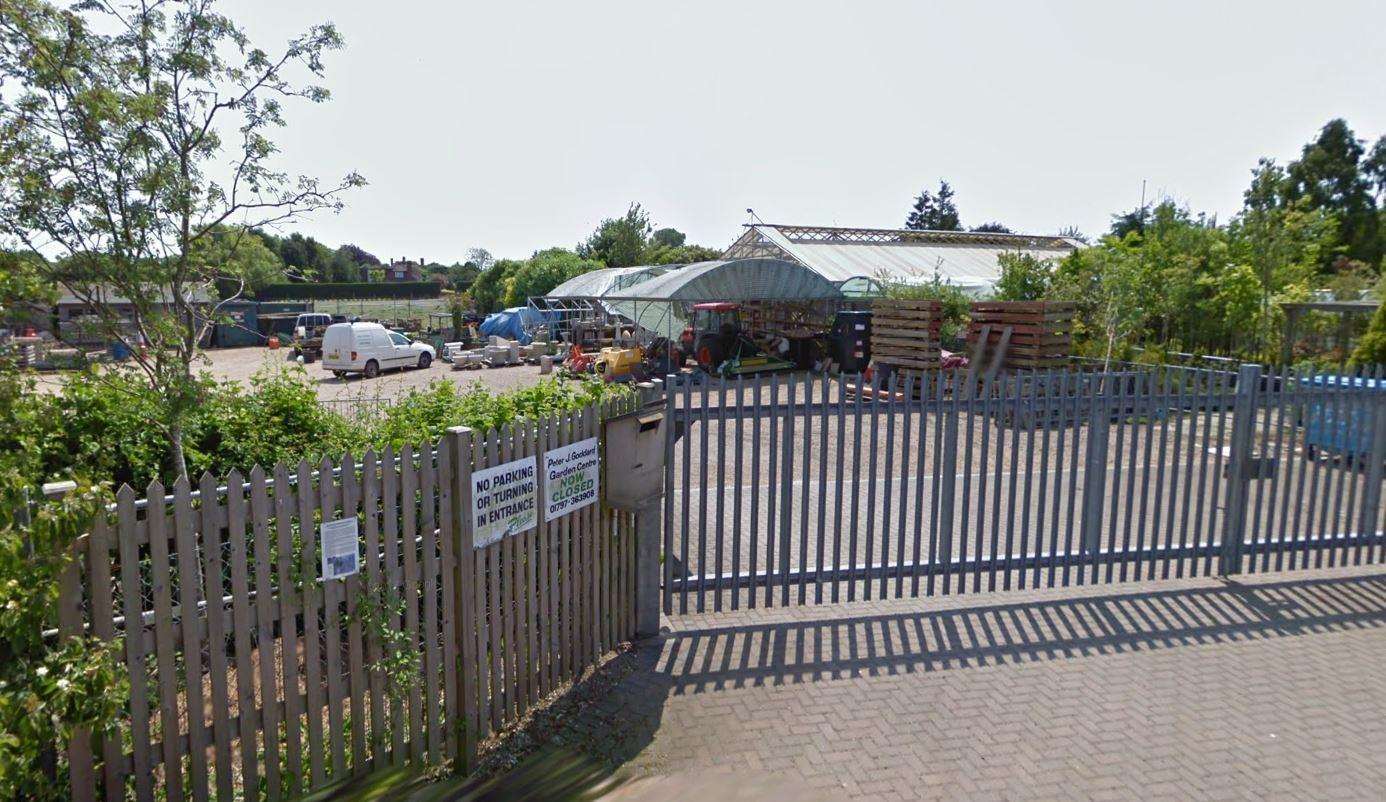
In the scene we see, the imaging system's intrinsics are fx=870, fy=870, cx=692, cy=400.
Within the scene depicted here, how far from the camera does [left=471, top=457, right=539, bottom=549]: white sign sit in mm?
4359

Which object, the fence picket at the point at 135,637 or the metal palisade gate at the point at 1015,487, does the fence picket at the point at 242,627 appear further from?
the metal palisade gate at the point at 1015,487

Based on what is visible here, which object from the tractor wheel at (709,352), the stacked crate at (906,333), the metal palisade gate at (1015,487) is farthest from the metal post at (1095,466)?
the tractor wheel at (709,352)

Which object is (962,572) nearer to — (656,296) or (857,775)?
(857,775)

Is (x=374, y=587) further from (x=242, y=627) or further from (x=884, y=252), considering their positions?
(x=884, y=252)

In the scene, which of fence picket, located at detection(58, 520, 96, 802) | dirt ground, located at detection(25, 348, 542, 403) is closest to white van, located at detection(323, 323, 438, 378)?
dirt ground, located at detection(25, 348, 542, 403)

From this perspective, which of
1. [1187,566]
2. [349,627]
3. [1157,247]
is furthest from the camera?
[1157,247]

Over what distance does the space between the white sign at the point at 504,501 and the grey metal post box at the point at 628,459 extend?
738mm

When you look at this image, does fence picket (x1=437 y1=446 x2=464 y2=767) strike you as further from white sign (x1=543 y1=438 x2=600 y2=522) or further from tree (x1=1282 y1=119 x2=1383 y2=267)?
tree (x1=1282 y1=119 x2=1383 y2=267)

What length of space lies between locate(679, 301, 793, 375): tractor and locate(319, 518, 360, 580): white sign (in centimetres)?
1899

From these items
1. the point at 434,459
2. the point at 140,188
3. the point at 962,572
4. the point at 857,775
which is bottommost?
the point at 857,775

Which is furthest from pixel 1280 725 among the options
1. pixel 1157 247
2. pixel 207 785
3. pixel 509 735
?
pixel 1157 247

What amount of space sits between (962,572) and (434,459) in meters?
4.08

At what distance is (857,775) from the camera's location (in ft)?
14.3

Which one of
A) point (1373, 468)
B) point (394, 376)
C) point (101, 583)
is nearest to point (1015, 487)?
point (1373, 468)
